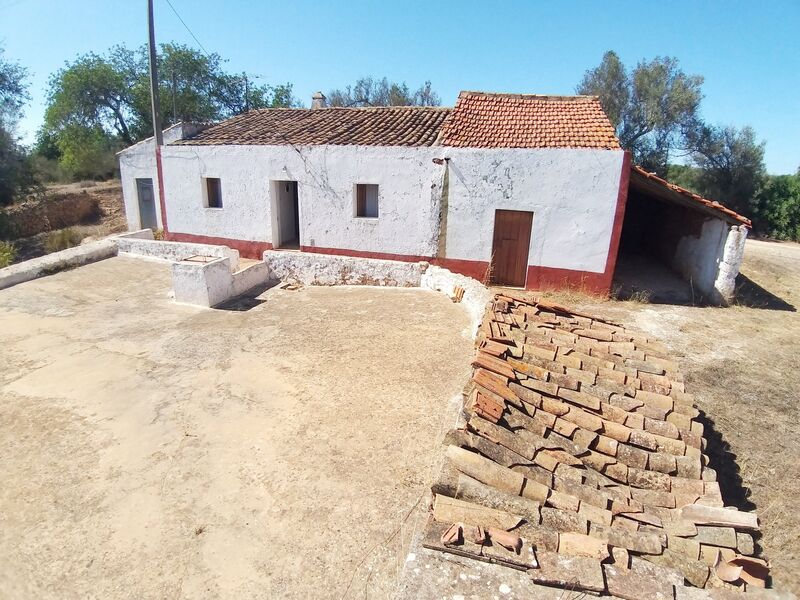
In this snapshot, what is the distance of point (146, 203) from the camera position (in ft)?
57.0

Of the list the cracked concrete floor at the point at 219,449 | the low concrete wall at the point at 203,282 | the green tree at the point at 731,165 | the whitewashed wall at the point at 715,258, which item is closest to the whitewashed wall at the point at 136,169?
the low concrete wall at the point at 203,282

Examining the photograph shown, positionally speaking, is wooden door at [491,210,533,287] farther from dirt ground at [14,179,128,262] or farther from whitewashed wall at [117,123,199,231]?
dirt ground at [14,179,128,262]

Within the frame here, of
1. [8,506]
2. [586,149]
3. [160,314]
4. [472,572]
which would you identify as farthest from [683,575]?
[586,149]

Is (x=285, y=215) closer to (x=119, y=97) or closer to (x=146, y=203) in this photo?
(x=146, y=203)

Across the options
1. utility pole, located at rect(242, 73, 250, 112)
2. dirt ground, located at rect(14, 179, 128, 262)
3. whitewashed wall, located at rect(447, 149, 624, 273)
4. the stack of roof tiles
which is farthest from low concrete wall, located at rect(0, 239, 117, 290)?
utility pole, located at rect(242, 73, 250, 112)

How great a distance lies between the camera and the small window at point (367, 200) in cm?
1191

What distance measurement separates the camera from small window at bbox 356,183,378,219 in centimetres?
1191

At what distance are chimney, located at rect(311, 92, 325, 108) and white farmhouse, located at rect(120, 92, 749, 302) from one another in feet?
8.26

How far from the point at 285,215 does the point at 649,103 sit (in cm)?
2071

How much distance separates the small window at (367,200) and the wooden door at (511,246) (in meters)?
3.34

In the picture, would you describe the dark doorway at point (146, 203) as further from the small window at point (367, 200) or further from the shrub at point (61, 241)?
the small window at point (367, 200)

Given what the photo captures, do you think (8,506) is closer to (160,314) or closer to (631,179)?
(160,314)

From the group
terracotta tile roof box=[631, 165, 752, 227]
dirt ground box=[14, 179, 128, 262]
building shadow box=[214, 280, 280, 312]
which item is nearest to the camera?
building shadow box=[214, 280, 280, 312]

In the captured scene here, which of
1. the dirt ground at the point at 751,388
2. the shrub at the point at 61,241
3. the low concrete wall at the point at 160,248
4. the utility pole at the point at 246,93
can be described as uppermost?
the utility pole at the point at 246,93
